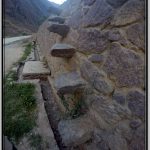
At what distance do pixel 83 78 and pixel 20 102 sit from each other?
0.89 meters

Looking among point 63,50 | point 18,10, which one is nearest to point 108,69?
point 63,50

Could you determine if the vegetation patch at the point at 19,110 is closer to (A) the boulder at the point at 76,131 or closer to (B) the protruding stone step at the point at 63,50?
(A) the boulder at the point at 76,131

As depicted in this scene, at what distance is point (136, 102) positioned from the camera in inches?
48.1

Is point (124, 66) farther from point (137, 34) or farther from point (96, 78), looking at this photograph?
point (96, 78)

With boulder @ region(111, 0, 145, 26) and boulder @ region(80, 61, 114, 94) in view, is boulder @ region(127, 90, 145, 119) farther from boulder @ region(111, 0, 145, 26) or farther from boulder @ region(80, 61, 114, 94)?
boulder @ region(111, 0, 145, 26)

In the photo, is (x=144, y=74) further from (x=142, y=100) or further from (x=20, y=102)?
(x=20, y=102)

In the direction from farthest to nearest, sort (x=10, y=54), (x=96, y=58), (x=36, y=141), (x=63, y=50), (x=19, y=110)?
(x=10, y=54)
(x=19, y=110)
(x=63, y=50)
(x=36, y=141)
(x=96, y=58)

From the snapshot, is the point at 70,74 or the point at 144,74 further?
the point at 70,74

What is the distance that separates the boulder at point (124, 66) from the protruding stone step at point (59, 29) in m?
0.72

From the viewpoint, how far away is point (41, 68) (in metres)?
3.26

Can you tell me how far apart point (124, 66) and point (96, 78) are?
1.10 ft

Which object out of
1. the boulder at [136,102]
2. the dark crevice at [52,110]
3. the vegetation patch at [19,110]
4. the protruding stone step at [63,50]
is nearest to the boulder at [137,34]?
the boulder at [136,102]

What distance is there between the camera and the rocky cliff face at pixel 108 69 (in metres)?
1.20

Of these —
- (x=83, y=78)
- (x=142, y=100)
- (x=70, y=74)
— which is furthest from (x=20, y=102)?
(x=142, y=100)
